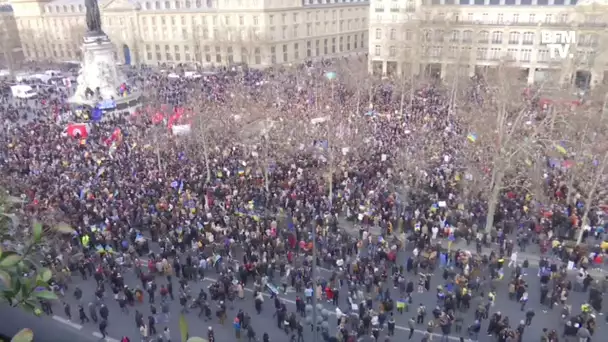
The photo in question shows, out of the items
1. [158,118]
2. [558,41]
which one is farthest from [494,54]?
[158,118]

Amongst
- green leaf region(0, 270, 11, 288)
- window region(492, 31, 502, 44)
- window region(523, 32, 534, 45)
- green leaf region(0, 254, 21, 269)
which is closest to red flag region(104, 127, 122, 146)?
green leaf region(0, 254, 21, 269)

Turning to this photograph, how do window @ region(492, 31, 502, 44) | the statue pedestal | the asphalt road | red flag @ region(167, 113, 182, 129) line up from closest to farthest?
the asphalt road → red flag @ region(167, 113, 182, 129) → the statue pedestal → window @ region(492, 31, 502, 44)

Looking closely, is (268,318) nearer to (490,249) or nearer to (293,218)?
(293,218)

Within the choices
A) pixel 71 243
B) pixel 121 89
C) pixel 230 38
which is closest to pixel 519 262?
pixel 71 243

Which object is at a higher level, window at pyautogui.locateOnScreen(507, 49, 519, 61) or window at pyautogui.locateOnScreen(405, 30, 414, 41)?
window at pyautogui.locateOnScreen(405, 30, 414, 41)

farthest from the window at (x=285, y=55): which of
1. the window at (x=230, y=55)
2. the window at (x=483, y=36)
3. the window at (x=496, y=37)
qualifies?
the window at (x=496, y=37)

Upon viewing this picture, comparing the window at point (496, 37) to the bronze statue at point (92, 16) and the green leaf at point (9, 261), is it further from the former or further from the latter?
the green leaf at point (9, 261)

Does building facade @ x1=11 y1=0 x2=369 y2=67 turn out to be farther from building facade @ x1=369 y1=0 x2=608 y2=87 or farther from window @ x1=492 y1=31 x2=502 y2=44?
window @ x1=492 y1=31 x2=502 y2=44
